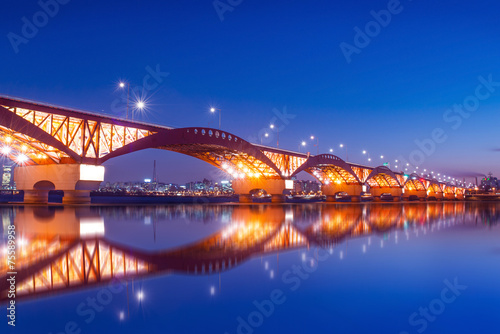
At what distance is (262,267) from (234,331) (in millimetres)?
5027

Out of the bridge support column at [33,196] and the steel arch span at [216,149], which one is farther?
the steel arch span at [216,149]

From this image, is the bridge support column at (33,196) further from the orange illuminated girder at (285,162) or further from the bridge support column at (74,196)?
the orange illuminated girder at (285,162)

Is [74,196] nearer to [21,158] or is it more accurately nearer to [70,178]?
[70,178]

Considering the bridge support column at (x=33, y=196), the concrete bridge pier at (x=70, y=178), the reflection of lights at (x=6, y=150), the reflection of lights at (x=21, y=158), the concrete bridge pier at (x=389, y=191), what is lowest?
the concrete bridge pier at (x=389, y=191)

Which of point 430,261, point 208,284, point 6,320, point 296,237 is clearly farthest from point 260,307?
point 296,237

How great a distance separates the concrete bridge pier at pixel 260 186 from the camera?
7962 cm

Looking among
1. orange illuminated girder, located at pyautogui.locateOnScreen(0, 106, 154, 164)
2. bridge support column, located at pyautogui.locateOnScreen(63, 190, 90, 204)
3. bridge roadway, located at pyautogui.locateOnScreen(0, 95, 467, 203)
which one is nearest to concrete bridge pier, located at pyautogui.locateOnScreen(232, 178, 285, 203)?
bridge roadway, located at pyautogui.locateOnScreen(0, 95, 467, 203)

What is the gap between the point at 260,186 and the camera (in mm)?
80125

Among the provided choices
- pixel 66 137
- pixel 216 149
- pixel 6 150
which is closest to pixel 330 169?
pixel 216 149

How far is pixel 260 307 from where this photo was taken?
784 centimetres

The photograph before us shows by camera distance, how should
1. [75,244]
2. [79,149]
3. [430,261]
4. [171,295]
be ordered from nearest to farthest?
[171,295]
[430,261]
[75,244]
[79,149]

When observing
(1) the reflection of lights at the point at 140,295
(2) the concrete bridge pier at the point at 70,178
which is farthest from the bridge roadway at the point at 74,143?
(1) the reflection of lights at the point at 140,295

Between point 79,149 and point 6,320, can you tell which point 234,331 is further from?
point 79,149

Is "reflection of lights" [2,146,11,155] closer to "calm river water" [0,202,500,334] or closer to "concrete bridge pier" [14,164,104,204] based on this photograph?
"concrete bridge pier" [14,164,104,204]
